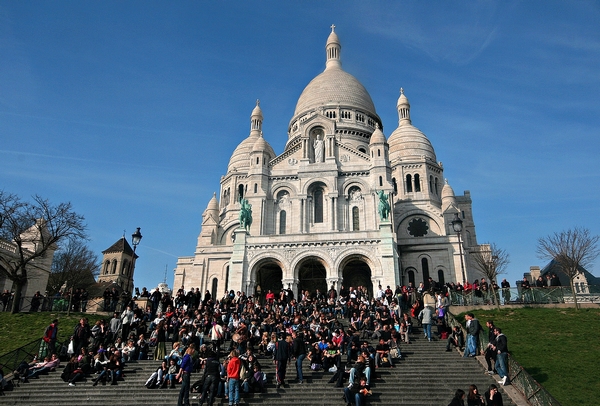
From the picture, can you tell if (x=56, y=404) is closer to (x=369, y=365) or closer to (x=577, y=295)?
(x=369, y=365)

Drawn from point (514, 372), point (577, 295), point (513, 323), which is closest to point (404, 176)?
point (577, 295)

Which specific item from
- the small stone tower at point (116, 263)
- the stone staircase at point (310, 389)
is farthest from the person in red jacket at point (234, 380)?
the small stone tower at point (116, 263)

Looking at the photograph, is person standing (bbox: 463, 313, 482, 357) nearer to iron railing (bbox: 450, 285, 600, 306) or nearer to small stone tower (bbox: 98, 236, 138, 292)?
iron railing (bbox: 450, 285, 600, 306)

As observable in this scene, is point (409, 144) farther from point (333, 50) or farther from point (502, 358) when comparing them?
point (502, 358)

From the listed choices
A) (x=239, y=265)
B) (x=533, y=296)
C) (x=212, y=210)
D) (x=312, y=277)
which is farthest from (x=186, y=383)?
(x=212, y=210)

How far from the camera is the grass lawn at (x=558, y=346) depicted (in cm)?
1480

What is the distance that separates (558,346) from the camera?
18547mm

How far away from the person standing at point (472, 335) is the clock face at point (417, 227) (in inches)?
1240

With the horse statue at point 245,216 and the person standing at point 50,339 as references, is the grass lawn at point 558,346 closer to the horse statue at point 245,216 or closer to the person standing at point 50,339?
the person standing at point 50,339

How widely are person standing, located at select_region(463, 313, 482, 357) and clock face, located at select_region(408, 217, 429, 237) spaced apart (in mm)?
31502

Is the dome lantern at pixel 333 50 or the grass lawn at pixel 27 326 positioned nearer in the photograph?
the grass lawn at pixel 27 326

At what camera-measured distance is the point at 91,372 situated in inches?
714

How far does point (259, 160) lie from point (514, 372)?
32919mm

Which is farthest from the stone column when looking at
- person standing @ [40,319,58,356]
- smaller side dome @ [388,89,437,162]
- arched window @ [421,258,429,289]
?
smaller side dome @ [388,89,437,162]
